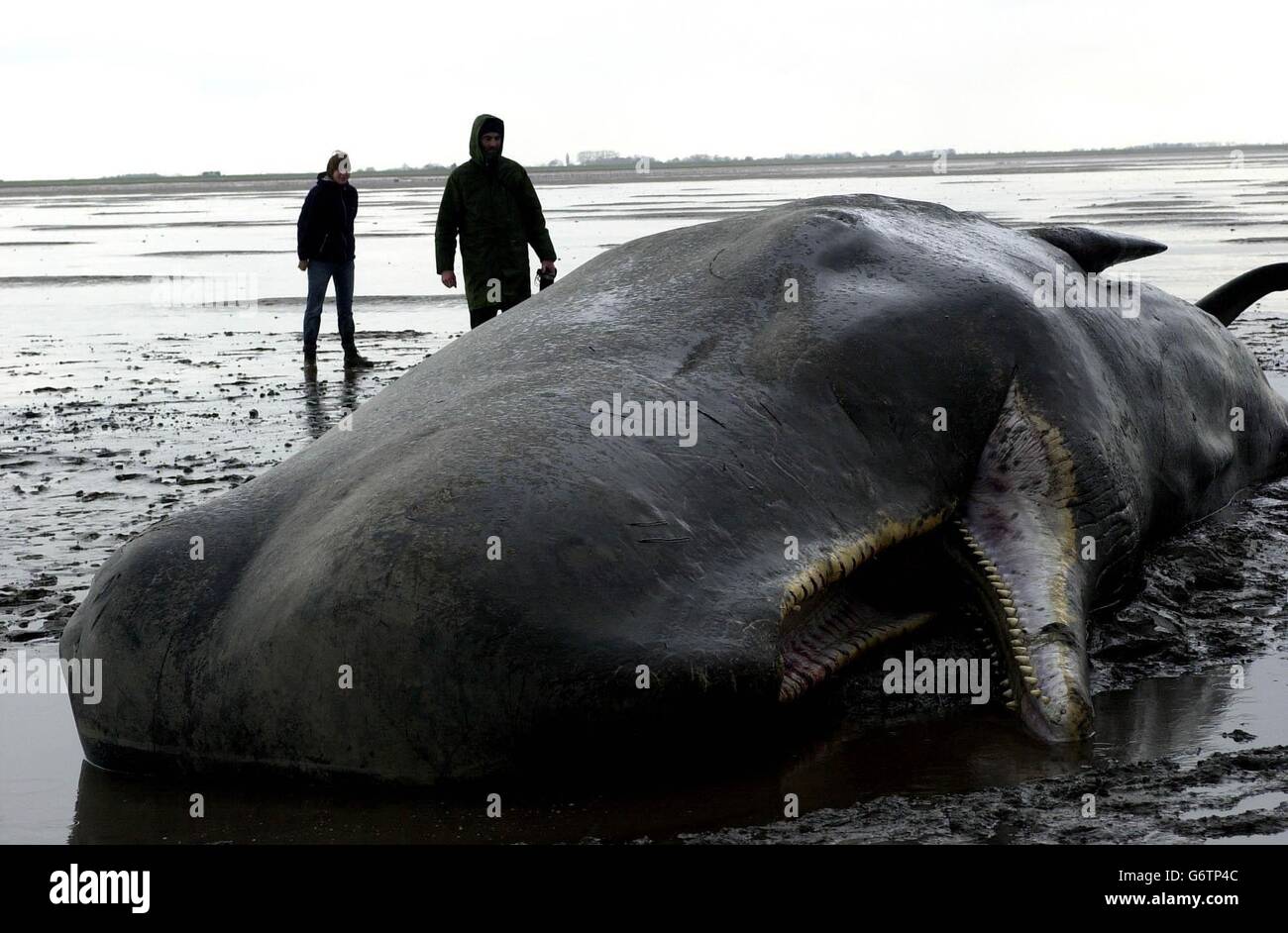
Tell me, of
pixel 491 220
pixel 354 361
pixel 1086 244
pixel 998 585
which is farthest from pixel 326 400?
pixel 998 585

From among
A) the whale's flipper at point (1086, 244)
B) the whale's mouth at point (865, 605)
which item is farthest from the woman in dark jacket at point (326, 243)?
the whale's mouth at point (865, 605)

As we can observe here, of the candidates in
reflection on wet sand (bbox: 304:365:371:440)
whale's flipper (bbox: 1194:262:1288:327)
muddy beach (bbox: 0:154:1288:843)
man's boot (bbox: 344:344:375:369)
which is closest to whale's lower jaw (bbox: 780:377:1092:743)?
muddy beach (bbox: 0:154:1288:843)

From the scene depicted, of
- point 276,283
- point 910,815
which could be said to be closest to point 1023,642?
point 910,815

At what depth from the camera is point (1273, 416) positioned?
25.4ft

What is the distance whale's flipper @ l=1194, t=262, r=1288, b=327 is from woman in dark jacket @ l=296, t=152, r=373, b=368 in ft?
26.8

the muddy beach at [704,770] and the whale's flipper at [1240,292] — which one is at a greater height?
A: the whale's flipper at [1240,292]

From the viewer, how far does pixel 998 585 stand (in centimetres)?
507

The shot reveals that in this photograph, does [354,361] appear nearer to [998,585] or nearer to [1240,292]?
[1240,292]

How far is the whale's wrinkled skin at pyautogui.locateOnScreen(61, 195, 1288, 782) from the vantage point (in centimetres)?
411

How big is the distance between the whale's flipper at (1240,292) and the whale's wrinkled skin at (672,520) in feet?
6.65

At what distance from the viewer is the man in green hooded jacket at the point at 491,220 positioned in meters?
11.5

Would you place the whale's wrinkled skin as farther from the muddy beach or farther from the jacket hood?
the jacket hood

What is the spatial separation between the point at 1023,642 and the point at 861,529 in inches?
25.2

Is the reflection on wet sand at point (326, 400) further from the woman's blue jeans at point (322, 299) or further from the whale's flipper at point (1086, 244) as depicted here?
the whale's flipper at point (1086, 244)
